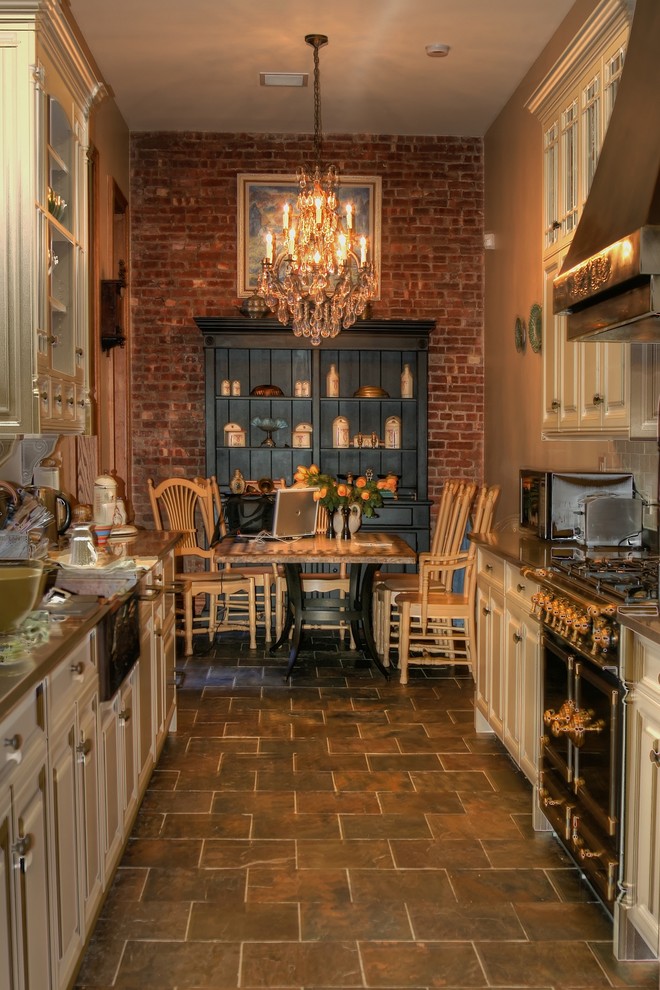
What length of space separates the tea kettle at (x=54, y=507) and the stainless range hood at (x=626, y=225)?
218 cm

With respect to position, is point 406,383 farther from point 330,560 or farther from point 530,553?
point 530,553

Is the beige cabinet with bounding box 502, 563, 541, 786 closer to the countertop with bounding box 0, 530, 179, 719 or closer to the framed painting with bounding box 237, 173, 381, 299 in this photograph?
the countertop with bounding box 0, 530, 179, 719

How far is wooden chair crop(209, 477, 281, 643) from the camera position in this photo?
6.52 meters

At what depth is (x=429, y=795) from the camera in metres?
3.85

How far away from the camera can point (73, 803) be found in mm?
2338

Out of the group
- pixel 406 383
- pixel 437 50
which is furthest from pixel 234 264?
pixel 437 50

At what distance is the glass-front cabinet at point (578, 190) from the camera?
3.47m

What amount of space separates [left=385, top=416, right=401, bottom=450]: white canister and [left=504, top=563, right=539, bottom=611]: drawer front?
342 centimetres

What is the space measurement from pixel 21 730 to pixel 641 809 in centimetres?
155

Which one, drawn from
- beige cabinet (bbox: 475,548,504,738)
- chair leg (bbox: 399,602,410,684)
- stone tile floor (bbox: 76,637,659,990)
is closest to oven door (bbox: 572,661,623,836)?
stone tile floor (bbox: 76,637,659,990)

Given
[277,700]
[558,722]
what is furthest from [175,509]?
[558,722]

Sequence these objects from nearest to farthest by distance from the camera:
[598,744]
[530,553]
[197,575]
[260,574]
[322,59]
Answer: [598,744]
[530,553]
[322,59]
[197,575]
[260,574]

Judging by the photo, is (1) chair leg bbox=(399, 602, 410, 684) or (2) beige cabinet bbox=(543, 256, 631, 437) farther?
(1) chair leg bbox=(399, 602, 410, 684)

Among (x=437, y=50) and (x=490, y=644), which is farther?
(x=437, y=50)
